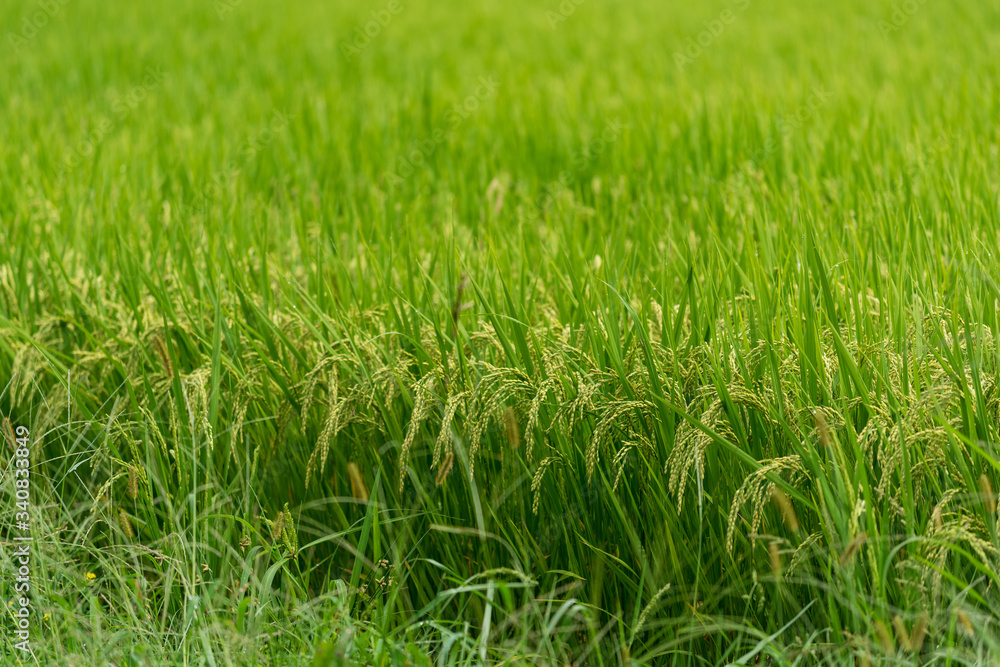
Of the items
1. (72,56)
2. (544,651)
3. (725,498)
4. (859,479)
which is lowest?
(544,651)

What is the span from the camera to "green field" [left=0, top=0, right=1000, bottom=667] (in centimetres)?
149

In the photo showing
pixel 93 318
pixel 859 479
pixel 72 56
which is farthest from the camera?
pixel 72 56

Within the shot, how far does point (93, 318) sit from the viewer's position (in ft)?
7.63

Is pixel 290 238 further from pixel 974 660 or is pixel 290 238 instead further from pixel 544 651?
pixel 974 660

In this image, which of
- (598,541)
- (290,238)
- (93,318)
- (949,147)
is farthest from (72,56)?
(598,541)

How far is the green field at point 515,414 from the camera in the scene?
149cm

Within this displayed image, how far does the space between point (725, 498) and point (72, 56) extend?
21.4 feet

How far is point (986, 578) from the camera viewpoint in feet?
4.90

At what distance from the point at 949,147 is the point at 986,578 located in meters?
Result: 2.45

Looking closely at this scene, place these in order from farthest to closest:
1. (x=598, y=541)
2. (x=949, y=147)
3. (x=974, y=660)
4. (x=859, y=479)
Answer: (x=949, y=147), (x=598, y=541), (x=859, y=479), (x=974, y=660)

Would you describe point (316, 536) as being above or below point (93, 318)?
below

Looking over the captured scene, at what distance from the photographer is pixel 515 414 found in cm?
184

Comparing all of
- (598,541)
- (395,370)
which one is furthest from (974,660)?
(395,370)

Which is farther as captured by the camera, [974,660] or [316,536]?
[316,536]
